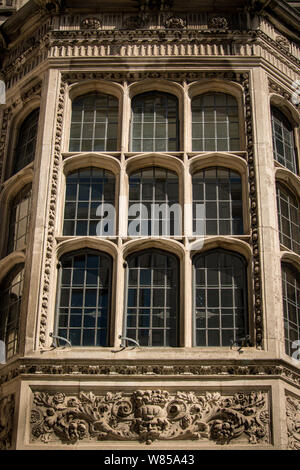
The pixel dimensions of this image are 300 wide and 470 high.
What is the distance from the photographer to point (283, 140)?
2491 centimetres

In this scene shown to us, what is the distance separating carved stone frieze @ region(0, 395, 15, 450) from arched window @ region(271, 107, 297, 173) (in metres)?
8.28

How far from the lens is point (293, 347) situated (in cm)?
2148

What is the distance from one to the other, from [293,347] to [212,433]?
2932 millimetres

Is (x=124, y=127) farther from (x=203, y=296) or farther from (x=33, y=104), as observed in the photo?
(x=203, y=296)

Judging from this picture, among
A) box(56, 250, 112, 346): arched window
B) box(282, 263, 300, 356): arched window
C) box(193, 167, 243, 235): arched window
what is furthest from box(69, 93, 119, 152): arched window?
box(282, 263, 300, 356): arched window

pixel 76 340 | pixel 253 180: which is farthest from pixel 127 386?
pixel 253 180

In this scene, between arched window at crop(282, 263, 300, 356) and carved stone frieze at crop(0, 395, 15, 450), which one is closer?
carved stone frieze at crop(0, 395, 15, 450)

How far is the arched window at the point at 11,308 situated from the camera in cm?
2169

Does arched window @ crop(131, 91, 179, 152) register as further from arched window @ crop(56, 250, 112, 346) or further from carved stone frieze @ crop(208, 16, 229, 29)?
arched window @ crop(56, 250, 112, 346)

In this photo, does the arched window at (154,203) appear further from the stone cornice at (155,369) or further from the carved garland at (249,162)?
the stone cornice at (155,369)

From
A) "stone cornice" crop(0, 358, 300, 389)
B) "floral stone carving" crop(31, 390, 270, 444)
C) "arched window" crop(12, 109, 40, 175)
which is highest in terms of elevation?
"arched window" crop(12, 109, 40, 175)

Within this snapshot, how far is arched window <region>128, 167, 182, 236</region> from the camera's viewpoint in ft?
74.1

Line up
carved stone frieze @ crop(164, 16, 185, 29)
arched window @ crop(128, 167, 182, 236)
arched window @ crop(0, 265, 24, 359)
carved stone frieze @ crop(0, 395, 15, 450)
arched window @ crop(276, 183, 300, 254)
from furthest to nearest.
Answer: carved stone frieze @ crop(164, 16, 185, 29) → arched window @ crop(276, 183, 300, 254) → arched window @ crop(128, 167, 182, 236) → arched window @ crop(0, 265, 24, 359) → carved stone frieze @ crop(0, 395, 15, 450)
